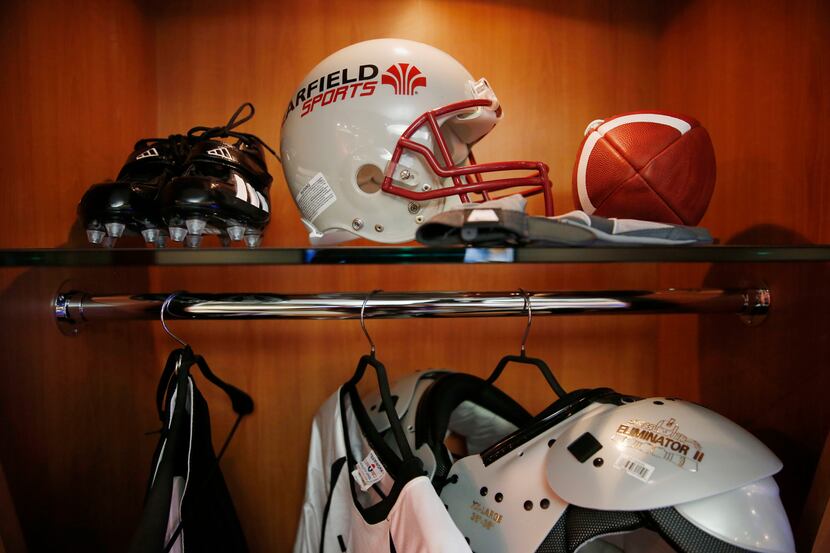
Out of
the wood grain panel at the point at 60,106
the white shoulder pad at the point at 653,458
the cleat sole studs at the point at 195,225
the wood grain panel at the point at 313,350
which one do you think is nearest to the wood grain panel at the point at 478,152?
the wood grain panel at the point at 313,350

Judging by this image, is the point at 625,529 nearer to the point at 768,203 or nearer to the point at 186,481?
the point at 186,481

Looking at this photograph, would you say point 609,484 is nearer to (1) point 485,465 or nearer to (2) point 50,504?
(1) point 485,465

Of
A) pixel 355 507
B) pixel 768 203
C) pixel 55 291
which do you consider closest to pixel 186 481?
pixel 355 507

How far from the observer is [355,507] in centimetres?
65

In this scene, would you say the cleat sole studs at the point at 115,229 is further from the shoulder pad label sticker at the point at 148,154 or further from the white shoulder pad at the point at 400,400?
the white shoulder pad at the point at 400,400

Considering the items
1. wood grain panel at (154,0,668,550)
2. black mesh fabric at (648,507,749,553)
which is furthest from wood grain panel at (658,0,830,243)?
black mesh fabric at (648,507,749,553)

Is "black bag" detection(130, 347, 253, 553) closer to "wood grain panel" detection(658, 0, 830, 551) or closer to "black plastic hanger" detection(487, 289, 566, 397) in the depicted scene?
"black plastic hanger" detection(487, 289, 566, 397)

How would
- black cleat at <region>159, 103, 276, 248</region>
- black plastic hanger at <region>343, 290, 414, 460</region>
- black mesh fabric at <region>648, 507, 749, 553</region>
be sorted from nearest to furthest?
black mesh fabric at <region>648, 507, 749, 553</region>
black plastic hanger at <region>343, 290, 414, 460</region>
black cleat at <region>159, 103, 276, 248</region>

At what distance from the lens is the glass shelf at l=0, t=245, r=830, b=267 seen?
56 cm

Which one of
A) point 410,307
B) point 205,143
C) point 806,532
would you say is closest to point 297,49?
point 205,143

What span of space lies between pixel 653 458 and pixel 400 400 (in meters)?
0.39

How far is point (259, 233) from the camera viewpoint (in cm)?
82

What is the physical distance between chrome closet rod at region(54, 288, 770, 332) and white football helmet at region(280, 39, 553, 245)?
5.8 inches

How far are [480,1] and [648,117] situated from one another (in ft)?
1.82
